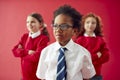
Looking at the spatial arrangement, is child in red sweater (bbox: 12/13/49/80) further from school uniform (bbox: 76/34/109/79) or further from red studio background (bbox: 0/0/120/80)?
red studio background (bbox: 0/0/120/80)

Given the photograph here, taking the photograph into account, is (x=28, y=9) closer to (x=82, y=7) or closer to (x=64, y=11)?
(x=82, y=7)

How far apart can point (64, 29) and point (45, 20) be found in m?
2.13

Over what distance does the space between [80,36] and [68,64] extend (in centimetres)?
111

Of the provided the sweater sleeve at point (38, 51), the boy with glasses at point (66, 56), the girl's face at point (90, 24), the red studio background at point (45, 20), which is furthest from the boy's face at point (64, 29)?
the red studio background at point (45, 20)

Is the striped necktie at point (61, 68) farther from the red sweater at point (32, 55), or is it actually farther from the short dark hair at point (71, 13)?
the red sweater at point (32, 55)

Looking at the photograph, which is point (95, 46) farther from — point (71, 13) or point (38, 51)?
point (71, 13)

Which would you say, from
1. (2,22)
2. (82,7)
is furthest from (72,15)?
(2,22)

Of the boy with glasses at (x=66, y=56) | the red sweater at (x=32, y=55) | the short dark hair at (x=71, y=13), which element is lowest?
the red sweater at (x=32, y=55)

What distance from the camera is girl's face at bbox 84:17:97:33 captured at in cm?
277

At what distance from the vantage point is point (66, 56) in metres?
1.76

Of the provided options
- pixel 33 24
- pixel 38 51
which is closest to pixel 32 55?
pixel 38 51

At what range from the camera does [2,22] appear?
3885 millimetres

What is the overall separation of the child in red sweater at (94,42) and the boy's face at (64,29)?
979mm

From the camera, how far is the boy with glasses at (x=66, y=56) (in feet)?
5.61
